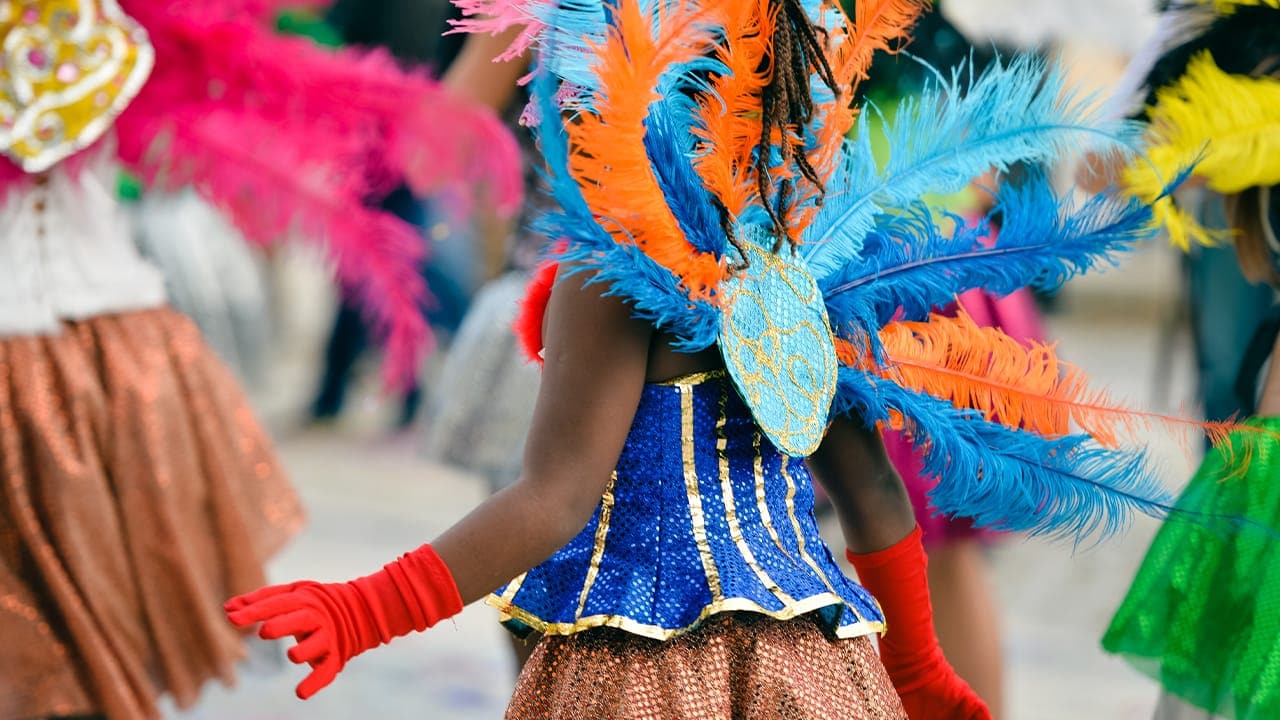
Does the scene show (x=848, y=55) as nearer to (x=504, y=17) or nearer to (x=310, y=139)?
(x=504, y=17)

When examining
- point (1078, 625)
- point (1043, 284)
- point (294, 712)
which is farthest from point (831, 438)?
point (1078, 625)

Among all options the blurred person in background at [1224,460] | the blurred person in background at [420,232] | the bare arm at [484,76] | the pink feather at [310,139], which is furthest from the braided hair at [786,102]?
the blurred person in background at [420,232]

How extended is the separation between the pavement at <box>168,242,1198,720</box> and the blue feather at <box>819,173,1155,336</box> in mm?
241

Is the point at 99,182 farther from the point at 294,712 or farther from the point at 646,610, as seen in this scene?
the point at 646,610

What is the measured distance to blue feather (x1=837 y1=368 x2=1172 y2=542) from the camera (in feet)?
5.42

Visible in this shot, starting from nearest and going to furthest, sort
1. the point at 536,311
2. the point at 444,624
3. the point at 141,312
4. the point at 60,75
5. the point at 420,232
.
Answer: the point at 536,311
the point at 60,75
the point at 141,312
the point at 444,624
the point at 420,232

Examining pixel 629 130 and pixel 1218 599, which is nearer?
pixel 629 130

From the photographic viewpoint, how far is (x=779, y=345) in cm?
158

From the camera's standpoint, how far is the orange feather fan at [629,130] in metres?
1.39

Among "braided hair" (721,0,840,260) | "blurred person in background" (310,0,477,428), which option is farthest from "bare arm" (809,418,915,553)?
"blurred person in background" (310,0,477,428)

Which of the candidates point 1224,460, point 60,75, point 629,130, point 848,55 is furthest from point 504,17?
point 60,75

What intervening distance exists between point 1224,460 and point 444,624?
262 cm

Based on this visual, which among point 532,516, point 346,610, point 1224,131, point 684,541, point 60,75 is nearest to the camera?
point 346,610

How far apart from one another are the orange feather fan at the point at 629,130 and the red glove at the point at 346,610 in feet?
1.17
